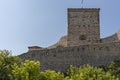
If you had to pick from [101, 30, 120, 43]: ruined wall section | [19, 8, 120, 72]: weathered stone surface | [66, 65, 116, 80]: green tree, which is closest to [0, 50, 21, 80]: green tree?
[66, 65, 116, 80]: green tree

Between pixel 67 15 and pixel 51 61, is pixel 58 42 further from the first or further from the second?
pixel 51 61

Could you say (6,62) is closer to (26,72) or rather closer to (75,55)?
(26,72)

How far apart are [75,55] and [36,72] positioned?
12.4 meters

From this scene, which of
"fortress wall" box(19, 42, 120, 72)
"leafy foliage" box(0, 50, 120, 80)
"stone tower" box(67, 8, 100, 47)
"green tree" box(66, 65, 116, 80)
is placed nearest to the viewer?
"leafy foliage" box(0, 50, 120, 80)

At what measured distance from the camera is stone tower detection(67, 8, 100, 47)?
263ft

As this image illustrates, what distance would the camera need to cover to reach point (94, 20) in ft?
268

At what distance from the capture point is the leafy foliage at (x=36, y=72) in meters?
60.7

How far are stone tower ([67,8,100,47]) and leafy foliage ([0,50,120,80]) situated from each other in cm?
1056

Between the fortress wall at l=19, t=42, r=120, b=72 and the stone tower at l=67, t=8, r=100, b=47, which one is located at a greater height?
the stone tower at l=67, t=8, r=100, b=47

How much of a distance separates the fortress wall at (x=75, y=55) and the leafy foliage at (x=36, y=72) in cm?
208

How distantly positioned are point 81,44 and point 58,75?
17.2 meters

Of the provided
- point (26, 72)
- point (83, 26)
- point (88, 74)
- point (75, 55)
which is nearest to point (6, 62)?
point (26, 72)

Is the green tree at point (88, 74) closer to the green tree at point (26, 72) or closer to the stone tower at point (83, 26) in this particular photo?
the green tree at point (26, 72)

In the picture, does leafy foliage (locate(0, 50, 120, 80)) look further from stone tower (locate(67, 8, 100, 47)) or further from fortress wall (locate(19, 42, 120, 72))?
stone tower (locate(67, 8, 100, 47))
